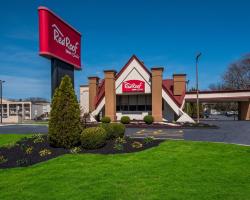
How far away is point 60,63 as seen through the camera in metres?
14.1

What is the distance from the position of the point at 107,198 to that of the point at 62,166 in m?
3.62

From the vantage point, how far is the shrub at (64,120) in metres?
12.3

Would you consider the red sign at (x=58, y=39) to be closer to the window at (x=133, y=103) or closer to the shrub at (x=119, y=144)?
the shrub at (x=119, y=144)

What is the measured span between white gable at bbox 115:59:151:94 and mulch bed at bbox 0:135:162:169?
20937 millimetres

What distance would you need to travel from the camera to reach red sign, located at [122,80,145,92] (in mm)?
34875

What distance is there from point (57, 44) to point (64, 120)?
Result: 13.2 ft

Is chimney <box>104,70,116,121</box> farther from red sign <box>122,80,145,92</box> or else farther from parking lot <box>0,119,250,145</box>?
parking lot <box>0,119,250,145</box>

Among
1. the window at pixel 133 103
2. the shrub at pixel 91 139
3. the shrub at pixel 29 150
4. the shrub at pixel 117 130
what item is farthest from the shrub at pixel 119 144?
the window at pixel 133 103

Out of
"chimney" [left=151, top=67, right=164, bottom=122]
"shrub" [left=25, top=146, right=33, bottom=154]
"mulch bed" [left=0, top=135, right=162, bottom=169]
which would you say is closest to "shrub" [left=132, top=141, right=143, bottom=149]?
"mulch bed" [left=0, top=135, right=162, bottom=169]

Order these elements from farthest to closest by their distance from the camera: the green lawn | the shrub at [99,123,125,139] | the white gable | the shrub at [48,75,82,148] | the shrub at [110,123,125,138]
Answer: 1. the white gable
2. the shrub at [110,123,125,138]
3. the shrub at [99,123,125,139]
4. the shrub at [48,75,82,148]
5. the green lawn

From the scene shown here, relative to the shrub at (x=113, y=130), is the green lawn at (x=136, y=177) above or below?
below

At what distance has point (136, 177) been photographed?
7816mm

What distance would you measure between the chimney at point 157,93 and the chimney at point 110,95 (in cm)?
521

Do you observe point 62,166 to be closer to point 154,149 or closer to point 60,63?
point 154,149
